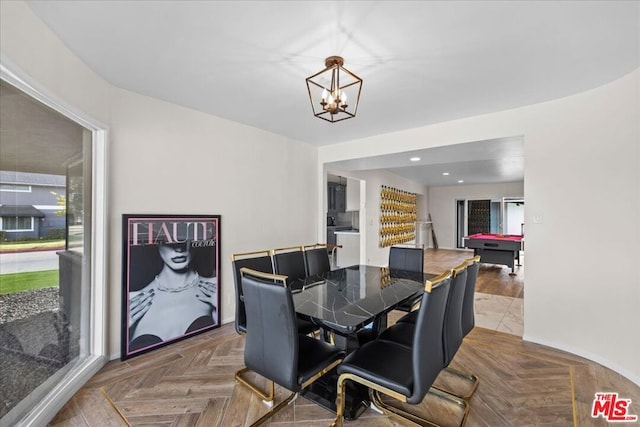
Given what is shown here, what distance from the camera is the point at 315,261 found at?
3.04 m

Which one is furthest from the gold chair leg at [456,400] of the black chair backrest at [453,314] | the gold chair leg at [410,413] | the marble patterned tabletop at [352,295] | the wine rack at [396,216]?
the wine rack at [396,216]

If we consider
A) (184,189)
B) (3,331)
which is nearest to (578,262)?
(184,189)

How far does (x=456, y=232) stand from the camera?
10.3 m

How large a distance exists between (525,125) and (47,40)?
3930mm

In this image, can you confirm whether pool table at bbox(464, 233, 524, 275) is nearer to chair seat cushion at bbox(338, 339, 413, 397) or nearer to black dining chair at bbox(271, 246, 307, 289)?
black dining chair at bbox(271, 246, 307, 289)

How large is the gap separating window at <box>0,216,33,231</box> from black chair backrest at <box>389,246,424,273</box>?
9.43 ft

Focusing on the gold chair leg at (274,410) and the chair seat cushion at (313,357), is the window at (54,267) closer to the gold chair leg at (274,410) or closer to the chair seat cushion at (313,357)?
the gold chair leg at (274,410)

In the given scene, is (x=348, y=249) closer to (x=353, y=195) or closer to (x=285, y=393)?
(x=353, y=195)

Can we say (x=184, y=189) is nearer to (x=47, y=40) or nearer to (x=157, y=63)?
(x=157, y=63)

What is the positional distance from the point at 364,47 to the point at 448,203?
9.51 meters

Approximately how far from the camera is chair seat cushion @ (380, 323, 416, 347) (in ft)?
6.29

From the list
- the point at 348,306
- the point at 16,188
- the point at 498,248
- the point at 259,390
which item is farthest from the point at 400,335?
the point at 498,248

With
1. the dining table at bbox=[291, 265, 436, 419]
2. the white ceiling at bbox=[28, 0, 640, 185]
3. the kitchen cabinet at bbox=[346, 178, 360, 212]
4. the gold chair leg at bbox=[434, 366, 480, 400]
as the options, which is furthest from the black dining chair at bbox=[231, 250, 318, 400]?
the kitchen cabinet at bbox=[346, 178, 360, 212]

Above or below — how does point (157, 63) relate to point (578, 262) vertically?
above
